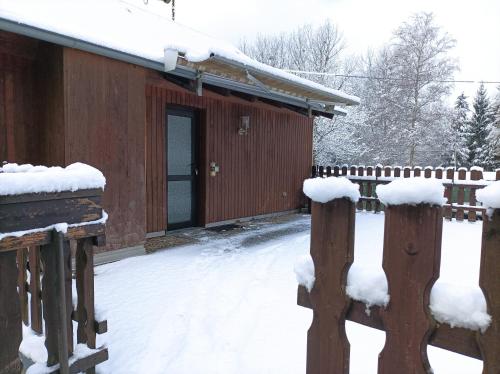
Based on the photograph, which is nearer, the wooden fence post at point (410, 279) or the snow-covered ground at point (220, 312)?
the wooden fence post at point (410, 279)

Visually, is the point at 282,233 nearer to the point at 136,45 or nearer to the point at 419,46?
the point at 136,45

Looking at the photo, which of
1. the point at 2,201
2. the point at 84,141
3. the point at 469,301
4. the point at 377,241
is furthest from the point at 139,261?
the point at 469,301

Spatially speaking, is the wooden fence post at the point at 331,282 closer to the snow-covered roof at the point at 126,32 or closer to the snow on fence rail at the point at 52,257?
the snow on fence rail at the point at 52,257

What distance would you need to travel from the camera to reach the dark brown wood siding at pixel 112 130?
3867 millimetres

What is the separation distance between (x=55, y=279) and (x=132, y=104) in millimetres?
3179

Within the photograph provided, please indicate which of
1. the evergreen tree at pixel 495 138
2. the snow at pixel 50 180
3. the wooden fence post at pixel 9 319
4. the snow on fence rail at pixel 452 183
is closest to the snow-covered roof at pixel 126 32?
the snow at pixel 50 180

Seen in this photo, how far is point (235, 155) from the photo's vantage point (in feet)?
23.5

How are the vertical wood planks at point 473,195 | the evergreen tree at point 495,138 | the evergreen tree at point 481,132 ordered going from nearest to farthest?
the vertical wood planks at point 473,195
the evergreen tree at point 495,138
the evergreen tree at point 481,132

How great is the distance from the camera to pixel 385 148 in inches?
765

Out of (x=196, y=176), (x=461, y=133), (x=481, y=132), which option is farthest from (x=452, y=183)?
(x=481, y=132)

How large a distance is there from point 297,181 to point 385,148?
1212cm

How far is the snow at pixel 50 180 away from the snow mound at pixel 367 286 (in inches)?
53.8

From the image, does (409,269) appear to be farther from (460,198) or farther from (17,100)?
(460,198)

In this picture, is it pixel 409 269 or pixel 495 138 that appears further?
pixel 495 138
